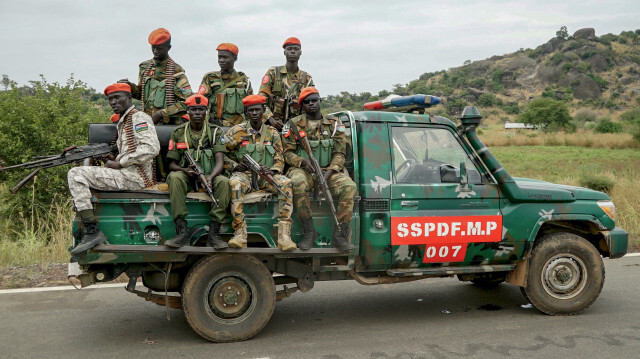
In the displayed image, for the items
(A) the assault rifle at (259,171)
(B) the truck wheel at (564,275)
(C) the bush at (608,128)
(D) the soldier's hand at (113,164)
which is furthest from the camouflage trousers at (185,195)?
(C) the bush at (608,128)

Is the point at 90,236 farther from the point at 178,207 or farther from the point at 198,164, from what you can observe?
the point at 198,164

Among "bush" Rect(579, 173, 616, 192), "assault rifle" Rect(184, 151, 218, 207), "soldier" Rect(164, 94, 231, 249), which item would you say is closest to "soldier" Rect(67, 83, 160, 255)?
"soldier" Rect(164, 94, 231, 249)

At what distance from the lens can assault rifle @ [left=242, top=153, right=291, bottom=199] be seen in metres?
4.87

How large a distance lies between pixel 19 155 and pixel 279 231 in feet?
25.3

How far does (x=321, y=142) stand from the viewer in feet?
17.5

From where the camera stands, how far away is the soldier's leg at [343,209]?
5004 millimetres

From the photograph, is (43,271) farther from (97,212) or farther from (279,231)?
(279,231)

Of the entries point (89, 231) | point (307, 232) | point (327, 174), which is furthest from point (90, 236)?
point (327, 174)

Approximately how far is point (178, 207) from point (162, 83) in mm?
2141

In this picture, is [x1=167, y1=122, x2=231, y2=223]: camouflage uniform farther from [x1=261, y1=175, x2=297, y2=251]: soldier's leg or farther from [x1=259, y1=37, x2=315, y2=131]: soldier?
[x1=259, y1=37, x2=315, y2=131]: soldier

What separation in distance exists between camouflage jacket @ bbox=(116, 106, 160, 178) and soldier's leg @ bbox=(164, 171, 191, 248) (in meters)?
0.48

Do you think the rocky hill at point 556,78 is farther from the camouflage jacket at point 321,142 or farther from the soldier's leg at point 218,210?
the soldier's leg at point 218,210

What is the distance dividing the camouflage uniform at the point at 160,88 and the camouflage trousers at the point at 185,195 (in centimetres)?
150

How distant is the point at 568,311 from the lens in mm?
Result: 5703
